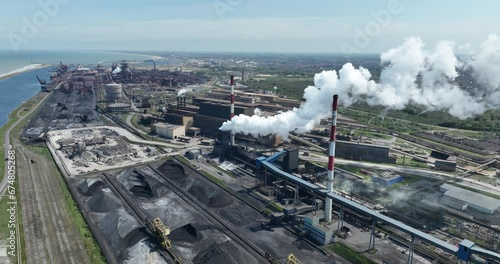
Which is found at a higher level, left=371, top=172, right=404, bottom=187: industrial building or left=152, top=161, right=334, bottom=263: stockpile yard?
left=371, top=172, right=404, bottom=187: industrial building

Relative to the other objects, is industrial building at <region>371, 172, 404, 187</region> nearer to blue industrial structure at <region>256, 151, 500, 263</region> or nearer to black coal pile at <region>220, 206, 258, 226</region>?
blue industrial structure at <region>256, 151, 500, 263</region>

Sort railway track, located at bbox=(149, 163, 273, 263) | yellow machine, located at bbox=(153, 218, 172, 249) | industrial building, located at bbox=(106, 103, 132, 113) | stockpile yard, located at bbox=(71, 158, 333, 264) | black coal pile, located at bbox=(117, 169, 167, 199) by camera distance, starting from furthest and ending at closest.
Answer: industrial building, located at bbox=(106, 103, 132, 113) < black coal pile, located at bbox=(117, 169, 167, 199) < railway track, located at bbox=(149, 163, 273, 263) < yellow machine, located at bbox=(153, 218, 172, 249) < stockpile yard, located at bbox=(71, 158, 333, 264)

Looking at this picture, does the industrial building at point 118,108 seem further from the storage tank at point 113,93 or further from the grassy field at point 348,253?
the grassy field at point 348,253

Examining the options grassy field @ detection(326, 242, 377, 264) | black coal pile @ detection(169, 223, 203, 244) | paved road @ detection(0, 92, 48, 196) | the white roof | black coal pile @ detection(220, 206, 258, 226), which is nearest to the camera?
grassy field @ detection(326, 242, 377, 264)

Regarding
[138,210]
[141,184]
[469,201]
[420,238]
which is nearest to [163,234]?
[138,210]

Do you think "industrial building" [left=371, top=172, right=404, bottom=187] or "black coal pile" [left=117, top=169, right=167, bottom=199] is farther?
"industrial building" [left=371, top=172, right=404, bottom=187]

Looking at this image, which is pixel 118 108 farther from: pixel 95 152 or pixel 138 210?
pixel 138 210

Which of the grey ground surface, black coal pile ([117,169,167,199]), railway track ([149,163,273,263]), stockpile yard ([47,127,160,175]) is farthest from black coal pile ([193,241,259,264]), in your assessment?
stockpile yard ([47,127,160,175])

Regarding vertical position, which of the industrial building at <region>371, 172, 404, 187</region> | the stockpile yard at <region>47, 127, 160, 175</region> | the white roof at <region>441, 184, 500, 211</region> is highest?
the white roof at <region>441, 184, 500, 211</region>

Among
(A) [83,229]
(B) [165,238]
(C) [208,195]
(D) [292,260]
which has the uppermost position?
(D) [292,260]
